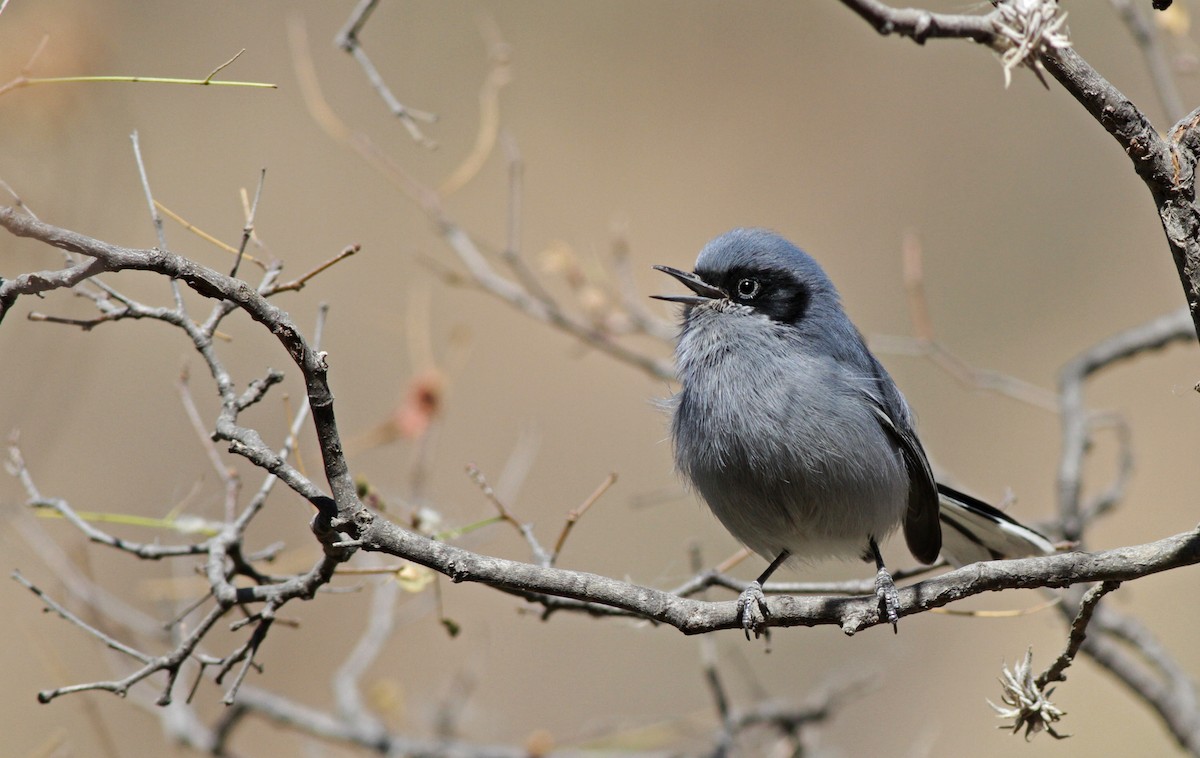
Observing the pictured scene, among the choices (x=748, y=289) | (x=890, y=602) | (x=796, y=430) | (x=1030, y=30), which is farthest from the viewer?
(x=748, y=289)

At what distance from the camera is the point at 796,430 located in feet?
10.7

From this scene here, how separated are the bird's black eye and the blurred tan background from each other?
1886mm

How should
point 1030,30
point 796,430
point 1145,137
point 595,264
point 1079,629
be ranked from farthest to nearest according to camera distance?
point 595,264 → point 796,430 → point 1079,629 → point 1145,137 → point 1030,30

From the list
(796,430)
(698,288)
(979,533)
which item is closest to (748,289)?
(698,288)

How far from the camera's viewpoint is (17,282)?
5.82 feet

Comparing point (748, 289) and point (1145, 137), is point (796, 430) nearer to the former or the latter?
point (748, 289)

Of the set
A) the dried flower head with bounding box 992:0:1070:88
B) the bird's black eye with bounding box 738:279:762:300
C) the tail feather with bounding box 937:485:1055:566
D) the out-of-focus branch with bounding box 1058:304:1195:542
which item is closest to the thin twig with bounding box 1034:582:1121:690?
the tail feather with bounding box 937:485:1055:566

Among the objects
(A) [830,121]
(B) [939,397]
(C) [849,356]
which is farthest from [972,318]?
(C) [849,356]

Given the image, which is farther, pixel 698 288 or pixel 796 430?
pixel 698 288

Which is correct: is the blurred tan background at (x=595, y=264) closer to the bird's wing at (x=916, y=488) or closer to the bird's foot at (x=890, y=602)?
the bird's wing at (x=916, y=488)

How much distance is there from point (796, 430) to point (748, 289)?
63cm

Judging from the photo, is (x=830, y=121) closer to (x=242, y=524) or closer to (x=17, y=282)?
(x=242, y=524)

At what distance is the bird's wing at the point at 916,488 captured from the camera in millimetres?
3568

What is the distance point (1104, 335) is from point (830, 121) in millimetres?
2812
